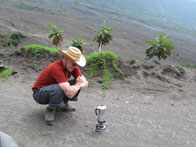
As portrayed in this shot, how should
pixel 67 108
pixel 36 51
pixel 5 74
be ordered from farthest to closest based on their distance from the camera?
pixel 36 51
pixel 5 74
pixel 67 108

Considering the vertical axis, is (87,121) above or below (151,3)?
below

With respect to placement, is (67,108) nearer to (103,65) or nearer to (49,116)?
(49,116)

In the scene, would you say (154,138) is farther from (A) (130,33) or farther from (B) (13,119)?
(A) (130,33)

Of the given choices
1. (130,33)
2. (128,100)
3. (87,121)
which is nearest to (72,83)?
(87,121)

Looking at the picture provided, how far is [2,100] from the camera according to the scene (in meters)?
4.24

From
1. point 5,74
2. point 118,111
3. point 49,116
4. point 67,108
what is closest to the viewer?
point 49,116

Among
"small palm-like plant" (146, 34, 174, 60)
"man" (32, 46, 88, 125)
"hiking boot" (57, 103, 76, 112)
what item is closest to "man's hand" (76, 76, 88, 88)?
"man" (32, 46, 88, 125)

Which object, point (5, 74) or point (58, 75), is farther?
point (5, 74)

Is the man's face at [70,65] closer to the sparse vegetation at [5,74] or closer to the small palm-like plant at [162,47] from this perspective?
the sparse vegetation at [5,74]

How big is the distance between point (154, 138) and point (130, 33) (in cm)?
2854

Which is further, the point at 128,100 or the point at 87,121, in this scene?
the point at 128,100

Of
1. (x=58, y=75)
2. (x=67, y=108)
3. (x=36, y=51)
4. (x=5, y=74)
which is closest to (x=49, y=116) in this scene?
(x=67, y=108)

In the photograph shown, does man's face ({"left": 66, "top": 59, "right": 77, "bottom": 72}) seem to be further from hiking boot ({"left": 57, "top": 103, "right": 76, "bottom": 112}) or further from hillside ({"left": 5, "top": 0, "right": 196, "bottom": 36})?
hillside ({"left": 5, "top": 0, "right": 196, "bottom": 36})

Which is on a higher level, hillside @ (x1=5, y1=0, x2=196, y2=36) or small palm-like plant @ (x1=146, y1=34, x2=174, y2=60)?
hillside @ (x1=5, y1=0, x2=196, y2=36)
